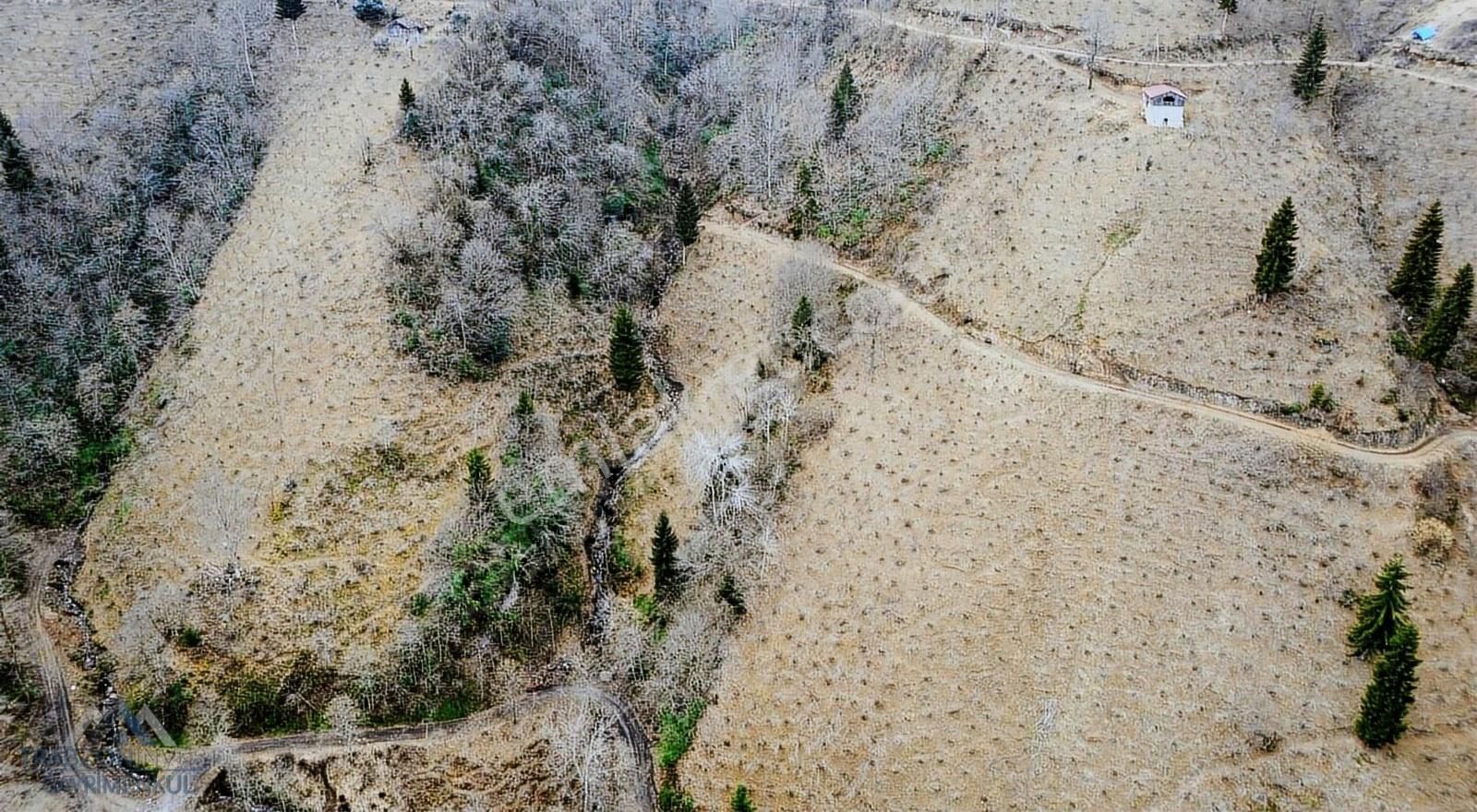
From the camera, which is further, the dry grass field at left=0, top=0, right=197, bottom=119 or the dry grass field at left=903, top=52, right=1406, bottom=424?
the dry grass field at left=0, top=0, right=197, bottom=119

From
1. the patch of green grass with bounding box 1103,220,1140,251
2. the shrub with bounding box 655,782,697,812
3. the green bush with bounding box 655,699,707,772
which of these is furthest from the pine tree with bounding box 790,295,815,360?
the shrub with bounding box 655,782,697,812

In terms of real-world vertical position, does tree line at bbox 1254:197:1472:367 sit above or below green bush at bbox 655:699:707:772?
above

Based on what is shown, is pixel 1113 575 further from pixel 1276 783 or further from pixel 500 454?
pixel 500 454

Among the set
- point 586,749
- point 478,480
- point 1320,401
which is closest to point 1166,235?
point 1320,401

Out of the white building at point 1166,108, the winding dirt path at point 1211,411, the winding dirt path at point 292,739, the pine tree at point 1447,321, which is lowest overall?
the winding dirt path at point 292,739

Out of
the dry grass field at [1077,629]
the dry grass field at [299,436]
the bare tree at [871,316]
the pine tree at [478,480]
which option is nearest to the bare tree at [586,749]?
the dry grass field at [1077,629]

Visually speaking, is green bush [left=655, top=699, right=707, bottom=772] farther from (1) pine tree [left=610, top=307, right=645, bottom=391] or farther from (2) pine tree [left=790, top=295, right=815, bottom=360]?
(2) pine tree [left=790, top=295, right=815, bottom=360]

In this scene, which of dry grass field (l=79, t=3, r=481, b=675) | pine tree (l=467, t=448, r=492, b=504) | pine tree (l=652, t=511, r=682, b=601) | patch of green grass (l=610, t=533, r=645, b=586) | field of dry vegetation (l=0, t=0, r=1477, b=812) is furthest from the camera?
patch of green grass (l=610, t=533, r=645, b=586)

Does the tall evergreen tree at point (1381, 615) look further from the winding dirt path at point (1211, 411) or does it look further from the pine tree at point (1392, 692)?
the winding dirt path at point (1211, 411)
